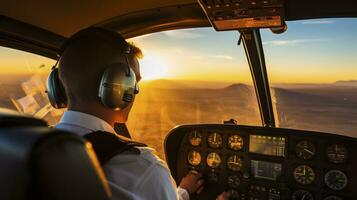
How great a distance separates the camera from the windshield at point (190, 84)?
3.34m

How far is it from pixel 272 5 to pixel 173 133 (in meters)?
1.55

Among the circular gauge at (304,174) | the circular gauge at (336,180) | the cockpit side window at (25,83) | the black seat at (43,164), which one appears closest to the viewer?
the black seat at (43,164)

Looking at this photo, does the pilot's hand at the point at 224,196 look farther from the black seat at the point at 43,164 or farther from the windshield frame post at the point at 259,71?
the black seat at the point at 43,164

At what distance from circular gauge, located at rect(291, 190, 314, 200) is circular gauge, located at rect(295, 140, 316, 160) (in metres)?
0.23

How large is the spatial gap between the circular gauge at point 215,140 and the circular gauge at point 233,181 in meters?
0.25

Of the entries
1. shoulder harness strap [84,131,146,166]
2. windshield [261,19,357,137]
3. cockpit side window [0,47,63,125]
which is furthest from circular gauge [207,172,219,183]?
shoulder harness strap [84,131,146,166]

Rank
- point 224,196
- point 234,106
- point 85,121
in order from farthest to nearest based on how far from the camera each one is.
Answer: point 234,106
point 224,196
point 85,121

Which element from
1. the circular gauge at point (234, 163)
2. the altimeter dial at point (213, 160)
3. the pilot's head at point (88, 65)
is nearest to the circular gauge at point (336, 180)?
the circular gauge at point (234, 163)

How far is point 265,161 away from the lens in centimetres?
283

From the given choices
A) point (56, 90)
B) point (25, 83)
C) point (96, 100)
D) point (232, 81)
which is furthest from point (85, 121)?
point (232, 81)

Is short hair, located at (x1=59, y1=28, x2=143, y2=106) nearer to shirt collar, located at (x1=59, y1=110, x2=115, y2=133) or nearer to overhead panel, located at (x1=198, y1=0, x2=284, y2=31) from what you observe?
shirt collar, located at (x1=59, y1=110, x2=115, y2=133)

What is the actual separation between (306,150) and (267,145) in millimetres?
257

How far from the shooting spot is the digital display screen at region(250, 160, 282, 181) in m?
2.80

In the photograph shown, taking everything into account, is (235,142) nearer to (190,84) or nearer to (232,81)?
(232,81)
